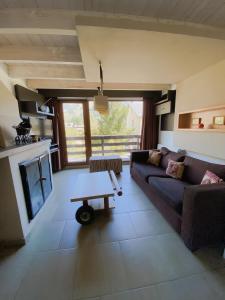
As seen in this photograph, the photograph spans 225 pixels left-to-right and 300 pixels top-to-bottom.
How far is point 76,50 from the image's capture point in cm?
213

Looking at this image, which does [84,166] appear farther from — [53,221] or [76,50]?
[76,50]

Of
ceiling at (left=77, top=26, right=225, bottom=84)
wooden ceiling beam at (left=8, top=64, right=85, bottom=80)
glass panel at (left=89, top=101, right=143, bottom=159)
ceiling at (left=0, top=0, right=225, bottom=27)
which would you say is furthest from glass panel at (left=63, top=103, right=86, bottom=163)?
ceiling at (left=0, top=0, right=225, bottom=27)

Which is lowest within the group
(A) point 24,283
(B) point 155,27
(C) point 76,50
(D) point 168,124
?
(A) point 24,283

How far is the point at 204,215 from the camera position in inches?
58.2

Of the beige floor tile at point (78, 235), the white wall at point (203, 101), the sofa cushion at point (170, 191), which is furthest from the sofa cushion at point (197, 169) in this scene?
the beige floor tile at point (78, 235)

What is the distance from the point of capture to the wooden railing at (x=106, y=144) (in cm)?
468

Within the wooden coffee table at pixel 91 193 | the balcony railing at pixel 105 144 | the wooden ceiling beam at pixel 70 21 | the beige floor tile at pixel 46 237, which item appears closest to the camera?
the wooden ceiling beam at pixel 70 21

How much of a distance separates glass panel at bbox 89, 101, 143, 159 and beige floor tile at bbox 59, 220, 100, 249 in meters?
3.07

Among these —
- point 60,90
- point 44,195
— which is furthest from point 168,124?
point 44,195

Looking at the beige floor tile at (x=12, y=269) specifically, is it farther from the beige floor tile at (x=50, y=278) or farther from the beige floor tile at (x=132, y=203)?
the beige floor tile at (x=132, y=203)

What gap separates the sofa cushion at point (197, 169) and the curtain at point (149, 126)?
2.08 m

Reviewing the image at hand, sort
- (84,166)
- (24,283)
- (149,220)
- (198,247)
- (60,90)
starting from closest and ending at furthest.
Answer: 1. (24,283)
2. (198,247)
3. (149,220)
4. (60,90)
5. (84,166)

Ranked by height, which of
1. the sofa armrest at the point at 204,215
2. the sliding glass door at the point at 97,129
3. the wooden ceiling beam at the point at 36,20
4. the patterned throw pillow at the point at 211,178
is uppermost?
the wooden ceiling beam at the point at 36,20

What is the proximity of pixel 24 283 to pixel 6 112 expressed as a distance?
2263mm
